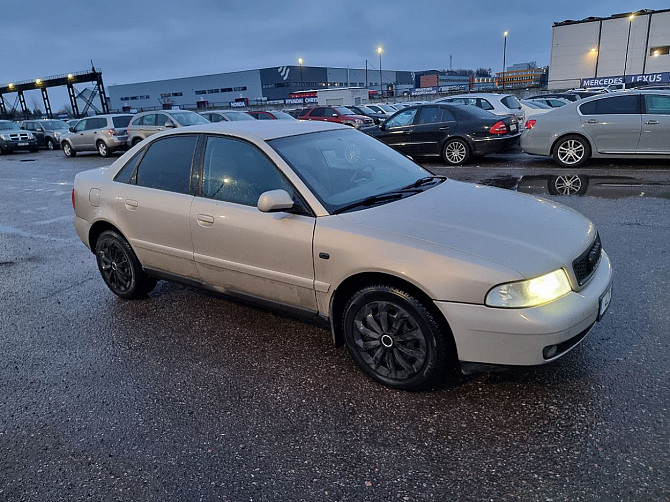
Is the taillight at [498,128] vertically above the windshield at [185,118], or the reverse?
the windshield at [185,118]

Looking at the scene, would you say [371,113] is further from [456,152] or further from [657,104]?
[657,104]

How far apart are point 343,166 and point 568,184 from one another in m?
6.44

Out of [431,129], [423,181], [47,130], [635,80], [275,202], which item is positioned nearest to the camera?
[275,202]

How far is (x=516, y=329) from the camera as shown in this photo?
2529mm

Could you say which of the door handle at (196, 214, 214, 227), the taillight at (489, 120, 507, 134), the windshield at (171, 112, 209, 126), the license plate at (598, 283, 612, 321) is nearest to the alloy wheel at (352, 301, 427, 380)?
the license plate at (598, 283, 612, 321)

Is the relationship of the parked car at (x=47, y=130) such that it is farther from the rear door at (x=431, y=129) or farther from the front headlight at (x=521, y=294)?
the front headlight at (x=521, y=294)

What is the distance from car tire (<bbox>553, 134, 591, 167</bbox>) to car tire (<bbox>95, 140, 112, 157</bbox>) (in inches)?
672

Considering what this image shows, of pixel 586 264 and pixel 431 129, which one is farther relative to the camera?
pixel 431 129

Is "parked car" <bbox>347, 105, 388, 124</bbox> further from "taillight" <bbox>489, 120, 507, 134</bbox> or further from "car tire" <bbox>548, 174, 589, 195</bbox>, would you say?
"car tire" <bbox>548, 174, 589, 195</bbox>

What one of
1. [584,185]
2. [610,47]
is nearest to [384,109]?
[584,185]

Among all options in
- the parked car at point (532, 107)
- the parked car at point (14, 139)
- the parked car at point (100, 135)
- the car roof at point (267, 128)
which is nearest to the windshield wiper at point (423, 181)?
the car roof at point (267, 128)

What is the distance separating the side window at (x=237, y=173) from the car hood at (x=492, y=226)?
70cm

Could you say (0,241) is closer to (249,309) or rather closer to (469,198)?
(249,309)

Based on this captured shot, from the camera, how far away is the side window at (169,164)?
13.0 feet
